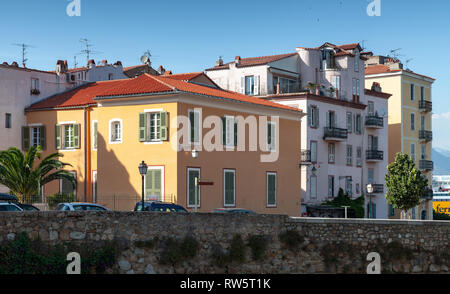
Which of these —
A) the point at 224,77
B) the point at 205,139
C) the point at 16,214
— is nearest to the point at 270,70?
the point at 224,77

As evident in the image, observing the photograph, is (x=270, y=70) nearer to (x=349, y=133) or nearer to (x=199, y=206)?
(x=349, y=133)

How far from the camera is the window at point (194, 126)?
4875 centimetres

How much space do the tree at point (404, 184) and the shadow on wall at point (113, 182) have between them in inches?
1095

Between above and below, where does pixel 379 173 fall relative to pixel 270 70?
below

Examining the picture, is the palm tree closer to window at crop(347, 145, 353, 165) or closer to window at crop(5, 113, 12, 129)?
window at crop(5, 113, 12, 129)

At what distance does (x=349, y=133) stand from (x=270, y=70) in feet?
30.3

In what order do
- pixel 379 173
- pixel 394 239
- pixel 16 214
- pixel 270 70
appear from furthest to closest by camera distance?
pixel 379 173, pixel 270 70, pixel 394 239, pixel 16 214

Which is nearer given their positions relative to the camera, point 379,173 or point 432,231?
point 432,231

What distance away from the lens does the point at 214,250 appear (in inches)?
1406

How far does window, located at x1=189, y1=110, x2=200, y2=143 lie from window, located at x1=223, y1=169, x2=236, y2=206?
131 inches

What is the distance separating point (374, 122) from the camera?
7656cm

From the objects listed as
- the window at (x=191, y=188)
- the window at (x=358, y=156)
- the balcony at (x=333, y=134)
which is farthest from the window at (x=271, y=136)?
the window at (x=358, y=156)

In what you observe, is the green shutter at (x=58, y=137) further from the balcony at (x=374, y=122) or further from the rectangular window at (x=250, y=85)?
the balcony at (x=374, y=122)

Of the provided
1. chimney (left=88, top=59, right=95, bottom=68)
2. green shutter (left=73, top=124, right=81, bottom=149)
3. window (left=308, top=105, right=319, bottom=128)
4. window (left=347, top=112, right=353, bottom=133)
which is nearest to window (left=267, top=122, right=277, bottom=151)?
green shutter (left=73, top=124, right=81, bottom=149)
